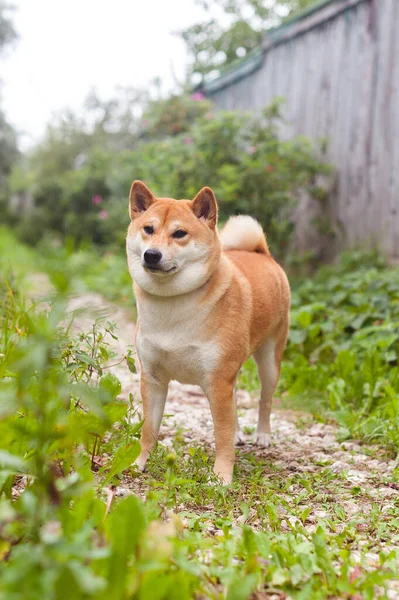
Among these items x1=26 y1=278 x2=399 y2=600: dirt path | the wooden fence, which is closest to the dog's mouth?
x1=26 y1=278 x2=399 y2=600: dirt path

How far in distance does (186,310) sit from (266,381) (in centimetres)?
94

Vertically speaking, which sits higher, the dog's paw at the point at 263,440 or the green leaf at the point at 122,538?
the dog's paw at the point at 263,440

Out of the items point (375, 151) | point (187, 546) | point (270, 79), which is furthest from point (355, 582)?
point (270, 79)

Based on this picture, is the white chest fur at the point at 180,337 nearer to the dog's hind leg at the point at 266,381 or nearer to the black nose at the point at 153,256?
the black nose at the point at 153,256

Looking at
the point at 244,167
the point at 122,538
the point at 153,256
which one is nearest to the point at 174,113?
the point at 244,167

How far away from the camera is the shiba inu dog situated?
2.76 m

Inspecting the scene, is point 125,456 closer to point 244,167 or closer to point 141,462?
point 141,462

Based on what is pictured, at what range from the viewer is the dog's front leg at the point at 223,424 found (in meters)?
2.79

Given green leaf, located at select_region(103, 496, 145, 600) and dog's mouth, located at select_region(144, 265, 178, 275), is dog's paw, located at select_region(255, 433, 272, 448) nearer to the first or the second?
dog's mouth, located at select_region(144, 265, 178, 275)

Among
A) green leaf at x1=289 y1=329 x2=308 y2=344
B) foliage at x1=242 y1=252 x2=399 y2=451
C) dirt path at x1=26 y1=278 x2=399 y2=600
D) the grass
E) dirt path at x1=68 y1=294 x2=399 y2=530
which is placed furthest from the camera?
green leaf at x1=289 y1=329 x2=308 y2=344

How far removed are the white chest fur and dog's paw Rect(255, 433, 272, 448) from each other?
84cm

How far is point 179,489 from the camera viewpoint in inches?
101

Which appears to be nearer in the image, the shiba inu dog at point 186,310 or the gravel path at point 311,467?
the gravel path at point 311,467

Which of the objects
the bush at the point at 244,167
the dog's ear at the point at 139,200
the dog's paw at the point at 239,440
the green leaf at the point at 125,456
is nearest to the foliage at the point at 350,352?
the dog's paw at the point at 239,440
